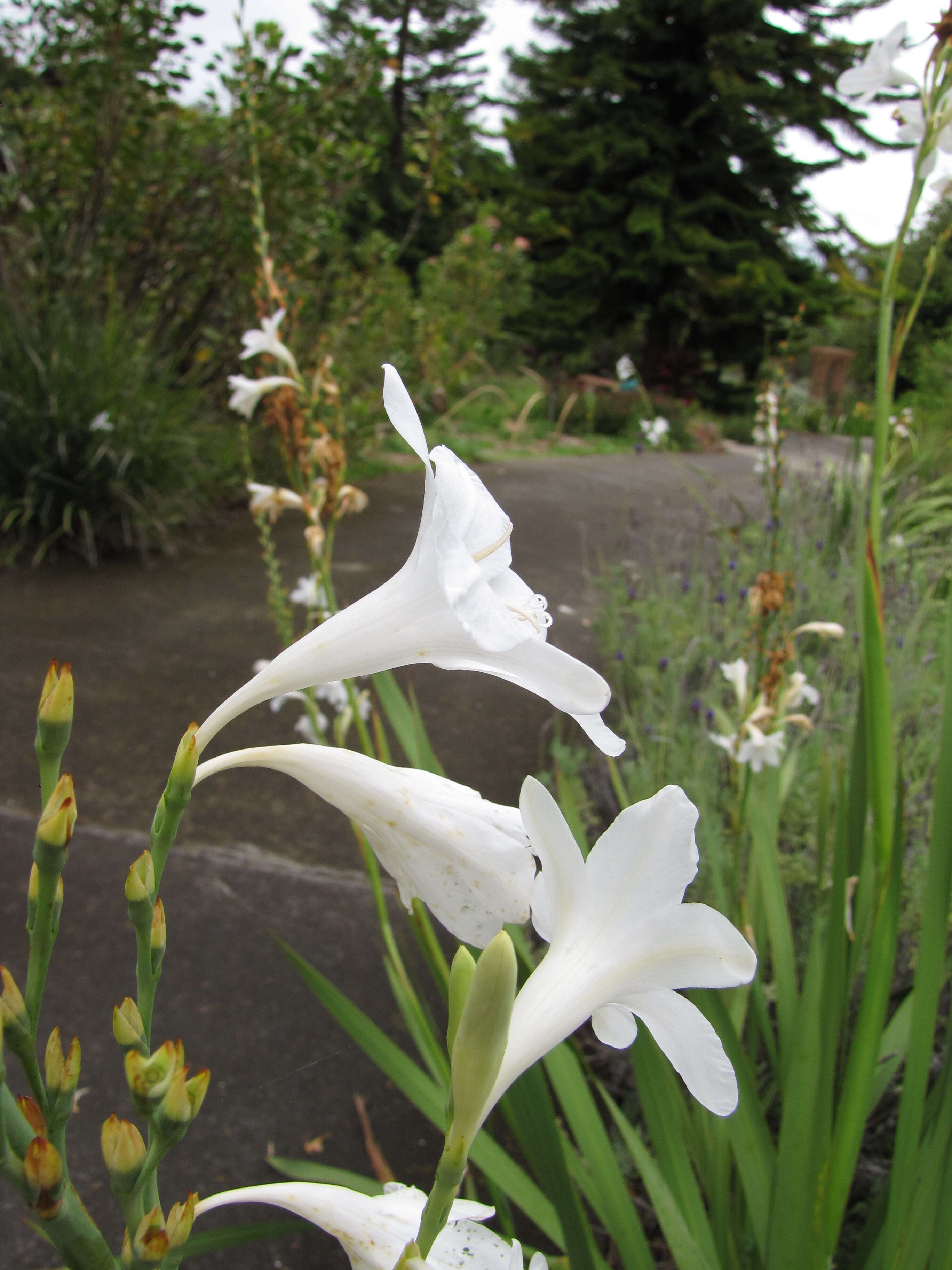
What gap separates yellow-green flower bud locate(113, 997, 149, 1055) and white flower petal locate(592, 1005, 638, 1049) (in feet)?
0.78

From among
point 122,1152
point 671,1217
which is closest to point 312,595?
point 671,1217

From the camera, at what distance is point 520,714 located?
3.69 meters

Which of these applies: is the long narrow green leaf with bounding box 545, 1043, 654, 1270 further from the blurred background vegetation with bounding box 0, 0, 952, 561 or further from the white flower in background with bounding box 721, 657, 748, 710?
the blurred background vegetation with bounding box 0, 0, 952, 561

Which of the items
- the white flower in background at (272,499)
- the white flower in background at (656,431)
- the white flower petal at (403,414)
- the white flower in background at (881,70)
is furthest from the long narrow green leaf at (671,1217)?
the white flower in background at (656,431)

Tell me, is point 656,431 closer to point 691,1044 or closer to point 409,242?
point 691,1044

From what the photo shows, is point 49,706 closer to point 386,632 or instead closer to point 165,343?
point 386,632

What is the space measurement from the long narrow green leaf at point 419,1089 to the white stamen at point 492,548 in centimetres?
75

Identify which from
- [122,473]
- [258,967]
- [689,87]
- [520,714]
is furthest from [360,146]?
[689,87]

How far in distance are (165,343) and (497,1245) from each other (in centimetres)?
572

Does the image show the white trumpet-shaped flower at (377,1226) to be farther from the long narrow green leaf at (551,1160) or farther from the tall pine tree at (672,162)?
the tall pine tree at (672,162)

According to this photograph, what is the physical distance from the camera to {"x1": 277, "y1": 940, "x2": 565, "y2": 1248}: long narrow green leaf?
1107 millimetres

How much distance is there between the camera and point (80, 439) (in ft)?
15.4

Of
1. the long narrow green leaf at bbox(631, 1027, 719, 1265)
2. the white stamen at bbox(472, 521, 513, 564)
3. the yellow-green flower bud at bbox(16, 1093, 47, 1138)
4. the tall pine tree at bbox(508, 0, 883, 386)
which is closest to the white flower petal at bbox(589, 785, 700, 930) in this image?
the white stamen at bbox(472, 521, 513, 564)

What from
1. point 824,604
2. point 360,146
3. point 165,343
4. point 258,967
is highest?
point 360,146
